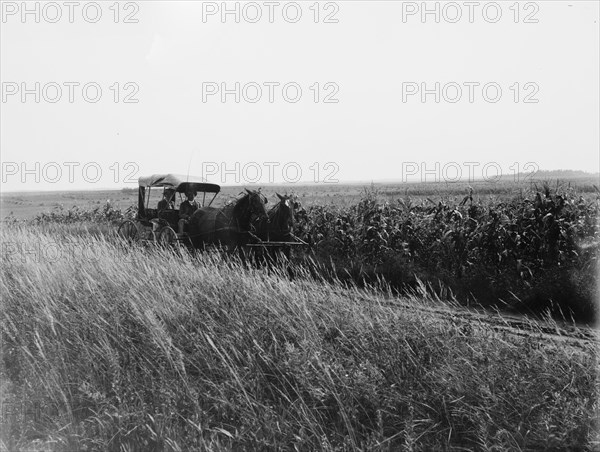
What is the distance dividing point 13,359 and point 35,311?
81cm

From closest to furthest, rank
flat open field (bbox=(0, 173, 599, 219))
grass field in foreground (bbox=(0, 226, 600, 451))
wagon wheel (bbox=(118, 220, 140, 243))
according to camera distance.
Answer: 1. grass field in foreground (bbox=(0, 226, 600, 451))
2. wagon wheel (bbox=(118, 220, 140, 243))
3. flat open field (bbox=(0, 173, 599, 219))

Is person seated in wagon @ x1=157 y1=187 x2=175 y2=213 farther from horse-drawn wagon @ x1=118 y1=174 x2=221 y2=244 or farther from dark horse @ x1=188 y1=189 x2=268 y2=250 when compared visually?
dark horse @ x1=188 y1=189 x2=268 y2=250

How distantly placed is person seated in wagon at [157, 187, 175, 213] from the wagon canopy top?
0.16 meters

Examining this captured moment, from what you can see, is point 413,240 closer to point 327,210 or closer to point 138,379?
point 327,210

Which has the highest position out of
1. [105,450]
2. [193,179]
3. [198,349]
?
[193,179]

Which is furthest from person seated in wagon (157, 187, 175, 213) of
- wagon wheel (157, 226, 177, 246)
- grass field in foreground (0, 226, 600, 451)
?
grass field in foreground (0, 226, 600, 451)

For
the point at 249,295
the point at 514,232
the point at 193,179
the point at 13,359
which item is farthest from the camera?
the point at 193,179

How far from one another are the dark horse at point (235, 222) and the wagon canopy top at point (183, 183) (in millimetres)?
1811

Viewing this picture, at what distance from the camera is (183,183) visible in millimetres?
14641

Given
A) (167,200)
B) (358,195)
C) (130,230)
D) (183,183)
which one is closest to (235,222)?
(183,183)

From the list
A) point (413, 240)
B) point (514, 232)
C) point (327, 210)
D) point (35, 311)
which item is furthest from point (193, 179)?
point (35, 311)

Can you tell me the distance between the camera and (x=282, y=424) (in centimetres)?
425

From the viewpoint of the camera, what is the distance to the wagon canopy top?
14.8 m

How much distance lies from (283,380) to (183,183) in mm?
10505
